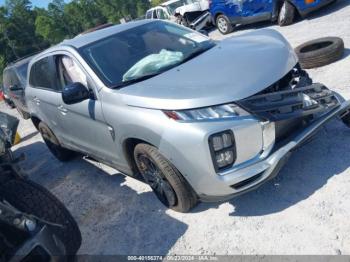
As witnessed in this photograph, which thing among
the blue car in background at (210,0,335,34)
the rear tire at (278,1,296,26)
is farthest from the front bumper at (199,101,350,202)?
the rear tire at (278,1,296,26)

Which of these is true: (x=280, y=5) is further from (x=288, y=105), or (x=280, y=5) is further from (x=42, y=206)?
(x=42, y=206)

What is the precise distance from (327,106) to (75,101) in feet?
8.26

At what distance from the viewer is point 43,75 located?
552cm

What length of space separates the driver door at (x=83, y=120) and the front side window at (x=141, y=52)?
0.74 ft

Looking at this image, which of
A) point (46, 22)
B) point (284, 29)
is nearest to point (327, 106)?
point (284, 29)

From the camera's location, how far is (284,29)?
1002 cm

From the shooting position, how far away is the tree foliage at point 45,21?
57281 mm

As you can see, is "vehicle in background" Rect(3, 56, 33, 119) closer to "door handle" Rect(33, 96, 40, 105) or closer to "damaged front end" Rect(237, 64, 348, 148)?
"door handle" Rect(33, 96, 40, 105)

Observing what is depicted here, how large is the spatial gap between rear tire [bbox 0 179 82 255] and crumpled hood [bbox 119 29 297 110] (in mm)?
1150

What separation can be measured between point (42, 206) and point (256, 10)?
9.05m

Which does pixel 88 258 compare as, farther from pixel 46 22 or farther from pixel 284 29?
pixel 46 22

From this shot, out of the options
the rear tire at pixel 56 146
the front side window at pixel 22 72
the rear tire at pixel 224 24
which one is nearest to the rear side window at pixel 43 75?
the rear tire at pixel 56 146

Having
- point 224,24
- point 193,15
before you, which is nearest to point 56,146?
point 224,24

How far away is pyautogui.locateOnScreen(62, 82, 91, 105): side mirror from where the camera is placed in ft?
13.2
